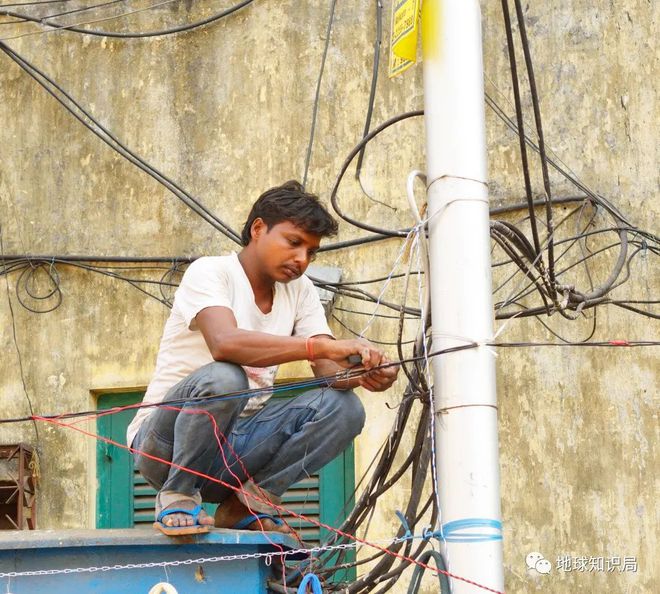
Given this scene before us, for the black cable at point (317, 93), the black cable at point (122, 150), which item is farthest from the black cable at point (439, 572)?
the black cable at point (317, 93)

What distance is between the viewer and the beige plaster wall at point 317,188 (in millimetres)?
6938

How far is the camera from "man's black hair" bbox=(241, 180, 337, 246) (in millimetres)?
4703

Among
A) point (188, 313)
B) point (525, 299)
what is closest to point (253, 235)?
point (188, 313)

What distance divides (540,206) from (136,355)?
278 centimetres

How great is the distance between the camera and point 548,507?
6.93 metres

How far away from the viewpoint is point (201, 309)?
4.37m

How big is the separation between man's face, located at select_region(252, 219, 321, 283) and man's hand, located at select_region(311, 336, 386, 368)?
0.69 meters

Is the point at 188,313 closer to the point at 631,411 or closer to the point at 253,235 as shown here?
the point at 253,235

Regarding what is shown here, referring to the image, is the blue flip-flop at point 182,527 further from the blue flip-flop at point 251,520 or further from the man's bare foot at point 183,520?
the blue flip-flop at point 251,520

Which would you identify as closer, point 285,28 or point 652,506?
point 652,506

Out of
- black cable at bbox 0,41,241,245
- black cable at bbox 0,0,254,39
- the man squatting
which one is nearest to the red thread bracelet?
the man squatting

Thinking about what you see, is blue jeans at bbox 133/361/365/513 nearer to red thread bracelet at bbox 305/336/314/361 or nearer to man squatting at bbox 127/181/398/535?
man squatting at bbox 127/181/398/535

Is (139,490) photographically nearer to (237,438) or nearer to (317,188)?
(317,188)

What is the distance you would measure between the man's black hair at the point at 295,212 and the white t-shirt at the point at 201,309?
0.23 m
